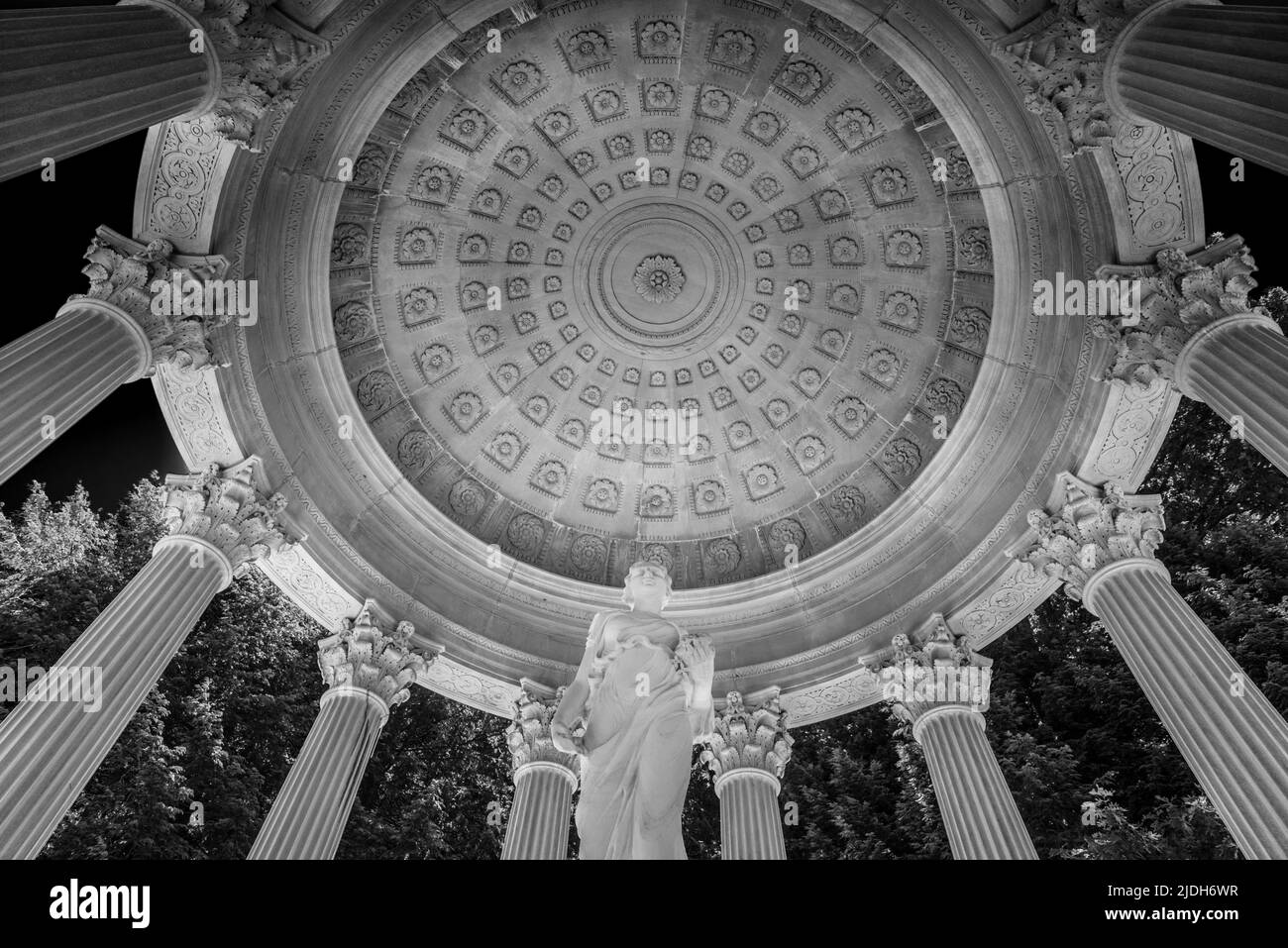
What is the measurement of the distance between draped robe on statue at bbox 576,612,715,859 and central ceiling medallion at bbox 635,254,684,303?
19.2m

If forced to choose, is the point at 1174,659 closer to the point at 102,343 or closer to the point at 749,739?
the point at 749,739

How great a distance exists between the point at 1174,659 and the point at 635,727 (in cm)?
1176

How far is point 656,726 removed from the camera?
32.9ft

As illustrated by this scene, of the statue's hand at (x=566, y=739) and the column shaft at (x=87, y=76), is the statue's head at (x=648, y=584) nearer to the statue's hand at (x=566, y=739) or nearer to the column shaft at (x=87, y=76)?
the statue's hand at (x=566, y=739)

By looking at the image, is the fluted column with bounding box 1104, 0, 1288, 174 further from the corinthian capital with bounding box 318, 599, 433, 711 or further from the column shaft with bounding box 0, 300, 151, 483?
the corinthian capital with bounding box 318, 599, 433, 711

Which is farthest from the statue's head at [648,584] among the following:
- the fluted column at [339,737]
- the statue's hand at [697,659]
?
the fluted column at [339,737]

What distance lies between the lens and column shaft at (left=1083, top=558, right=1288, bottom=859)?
603 inches

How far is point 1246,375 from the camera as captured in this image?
16.2m

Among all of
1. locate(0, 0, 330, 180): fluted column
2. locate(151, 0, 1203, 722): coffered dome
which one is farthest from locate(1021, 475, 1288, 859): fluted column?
locate(0, 0, 330, 180): fluted column

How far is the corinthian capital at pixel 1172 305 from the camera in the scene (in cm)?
1725

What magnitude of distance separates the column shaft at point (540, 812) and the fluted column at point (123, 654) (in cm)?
747

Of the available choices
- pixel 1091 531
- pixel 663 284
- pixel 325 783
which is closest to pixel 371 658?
pixel 325 783

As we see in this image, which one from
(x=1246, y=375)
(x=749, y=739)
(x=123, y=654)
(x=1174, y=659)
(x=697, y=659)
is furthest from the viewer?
(x=749, y=739)

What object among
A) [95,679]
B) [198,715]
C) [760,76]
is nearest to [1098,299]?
[760,76]
